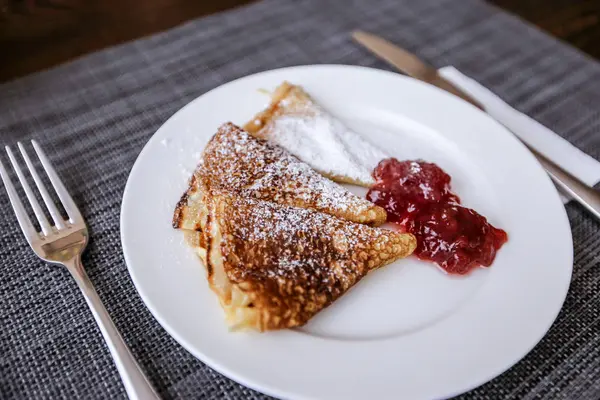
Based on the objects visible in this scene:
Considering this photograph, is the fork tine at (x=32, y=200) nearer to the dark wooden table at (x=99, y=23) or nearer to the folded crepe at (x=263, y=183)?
the folded crepe at (x=263, y=183)

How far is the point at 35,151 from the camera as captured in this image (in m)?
2.19

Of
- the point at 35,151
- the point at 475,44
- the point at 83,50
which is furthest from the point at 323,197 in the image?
the point at 83,50

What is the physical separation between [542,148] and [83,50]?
235cm

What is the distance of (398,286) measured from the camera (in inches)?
66.9

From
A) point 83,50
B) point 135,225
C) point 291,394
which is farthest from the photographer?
point 83,50

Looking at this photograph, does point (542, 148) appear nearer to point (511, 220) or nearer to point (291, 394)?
point (511, 220)

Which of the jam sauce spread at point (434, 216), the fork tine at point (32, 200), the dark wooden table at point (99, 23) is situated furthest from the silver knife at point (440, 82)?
the fork tine at point (32, 200)

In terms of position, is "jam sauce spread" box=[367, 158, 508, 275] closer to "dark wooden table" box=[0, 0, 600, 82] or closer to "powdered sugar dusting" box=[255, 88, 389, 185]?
"powdered sugar dusting" box=[255, 88, 389, 185]

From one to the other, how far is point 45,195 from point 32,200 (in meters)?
0.05

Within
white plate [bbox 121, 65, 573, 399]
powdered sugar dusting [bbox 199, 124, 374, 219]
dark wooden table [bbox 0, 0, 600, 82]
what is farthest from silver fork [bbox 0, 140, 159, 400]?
dark wooden table [bbox 0, 0, 600, 82]

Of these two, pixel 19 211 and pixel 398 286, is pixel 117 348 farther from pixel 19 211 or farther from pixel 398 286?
pixel 398 286

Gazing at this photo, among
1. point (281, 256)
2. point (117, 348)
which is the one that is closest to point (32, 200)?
point (117, 348)

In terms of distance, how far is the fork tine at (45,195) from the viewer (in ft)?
6.16

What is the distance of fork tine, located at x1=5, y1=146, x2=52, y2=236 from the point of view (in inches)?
72.7
